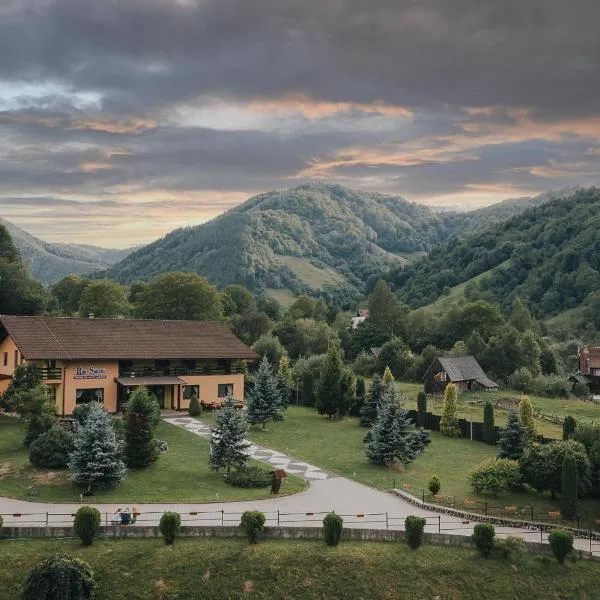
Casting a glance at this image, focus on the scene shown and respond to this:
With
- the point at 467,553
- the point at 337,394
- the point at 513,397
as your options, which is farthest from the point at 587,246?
the point at 467,553

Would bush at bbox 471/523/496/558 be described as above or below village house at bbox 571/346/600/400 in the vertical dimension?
below

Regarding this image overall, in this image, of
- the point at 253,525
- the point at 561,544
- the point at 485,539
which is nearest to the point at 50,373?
the point at 253,525

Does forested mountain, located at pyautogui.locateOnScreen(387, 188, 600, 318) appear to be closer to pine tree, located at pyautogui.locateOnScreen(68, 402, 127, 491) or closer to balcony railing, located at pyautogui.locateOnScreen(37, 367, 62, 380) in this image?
balcony railing, located at pyautogui.locateOnScreen(37, 367, 62, 380)

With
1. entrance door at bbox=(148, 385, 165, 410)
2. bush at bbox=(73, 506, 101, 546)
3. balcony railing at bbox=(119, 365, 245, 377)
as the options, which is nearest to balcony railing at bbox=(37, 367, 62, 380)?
balcony railing at bbox=(119, 365, 245, 377)

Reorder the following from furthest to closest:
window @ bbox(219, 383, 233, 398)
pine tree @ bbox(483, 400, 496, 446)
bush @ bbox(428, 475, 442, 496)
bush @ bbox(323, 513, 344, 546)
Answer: window @ bbox(219, 383, 233, 398) < pine tree @ bbox(483, 400, 496, 446) < bush @ bbox(428, 475, 442, 496) < bush @ bbox(323, 513, 344, 546)

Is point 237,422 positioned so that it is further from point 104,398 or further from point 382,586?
point 104,398

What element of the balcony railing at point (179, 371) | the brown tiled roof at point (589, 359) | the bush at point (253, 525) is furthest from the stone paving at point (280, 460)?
the brown tiled roof at point (589, 359)
